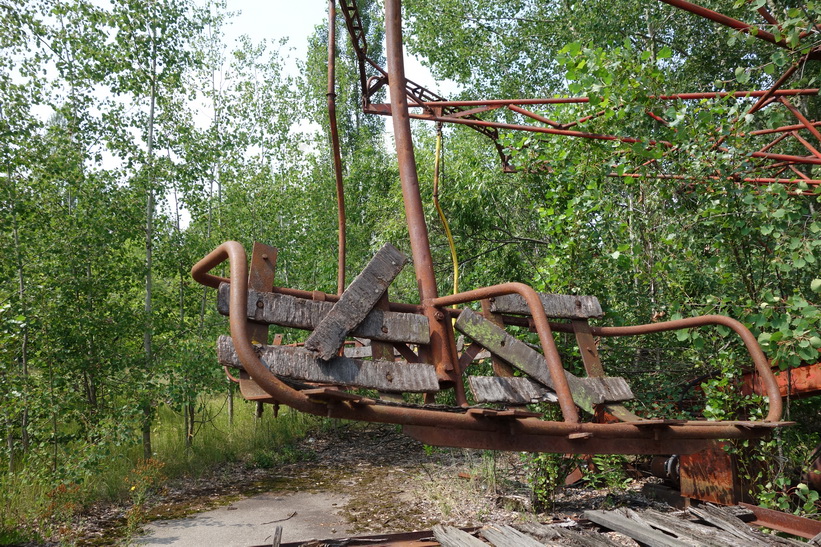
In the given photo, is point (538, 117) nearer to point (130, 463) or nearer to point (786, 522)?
point (786, 522)

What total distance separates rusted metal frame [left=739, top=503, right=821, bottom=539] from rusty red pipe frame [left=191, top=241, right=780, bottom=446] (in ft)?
8.06

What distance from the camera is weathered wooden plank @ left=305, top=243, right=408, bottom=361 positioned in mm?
2293

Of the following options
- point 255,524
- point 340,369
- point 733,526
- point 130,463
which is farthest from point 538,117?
point 130,463

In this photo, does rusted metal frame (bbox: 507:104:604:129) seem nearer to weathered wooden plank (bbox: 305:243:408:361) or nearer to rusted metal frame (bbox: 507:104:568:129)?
rusted metal frame (bbox: 507:104:568:129)

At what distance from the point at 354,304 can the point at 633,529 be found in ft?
9.86

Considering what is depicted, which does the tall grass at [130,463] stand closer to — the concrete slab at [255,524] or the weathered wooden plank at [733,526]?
the concrete slab at [255,524]

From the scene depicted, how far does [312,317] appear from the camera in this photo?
2.49 m

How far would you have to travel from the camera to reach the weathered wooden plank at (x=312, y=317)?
2.41 meters

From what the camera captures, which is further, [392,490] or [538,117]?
[392,490]

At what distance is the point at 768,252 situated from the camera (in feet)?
15.6

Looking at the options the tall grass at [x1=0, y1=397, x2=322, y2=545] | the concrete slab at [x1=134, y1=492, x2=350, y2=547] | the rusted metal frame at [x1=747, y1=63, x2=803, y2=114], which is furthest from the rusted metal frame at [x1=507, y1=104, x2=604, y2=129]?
the tall grass at [x1=0, y1=397, x2=322, y2=545]

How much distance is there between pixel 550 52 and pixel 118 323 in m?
14.2

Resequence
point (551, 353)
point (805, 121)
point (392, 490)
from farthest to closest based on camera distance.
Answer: point (392, 490), point (805, 121), point (551, 353)

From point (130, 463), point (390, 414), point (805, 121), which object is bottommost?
point (130, 463)
